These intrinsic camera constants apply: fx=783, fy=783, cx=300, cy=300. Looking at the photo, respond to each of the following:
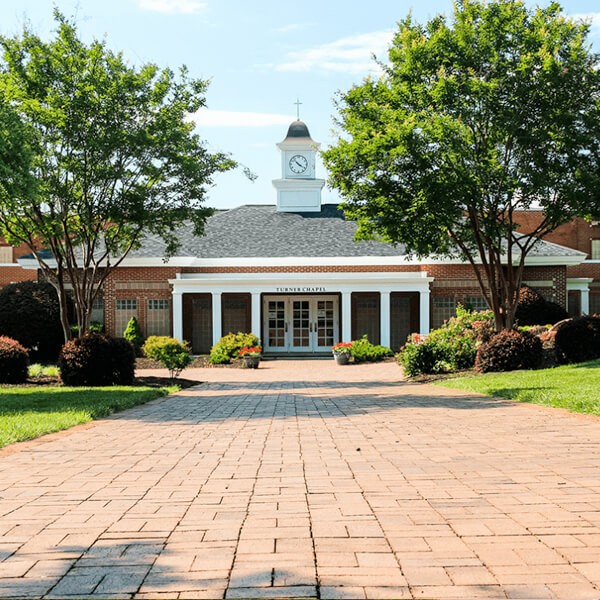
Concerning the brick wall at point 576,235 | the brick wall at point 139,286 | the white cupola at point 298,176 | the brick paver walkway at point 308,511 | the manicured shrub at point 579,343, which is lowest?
the brick paver walkway at point 308,511

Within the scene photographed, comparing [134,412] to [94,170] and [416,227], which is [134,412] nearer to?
[94,170]

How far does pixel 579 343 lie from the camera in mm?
21297

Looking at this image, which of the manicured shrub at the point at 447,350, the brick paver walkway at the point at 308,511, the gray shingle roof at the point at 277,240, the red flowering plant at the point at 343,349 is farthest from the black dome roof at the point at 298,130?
the brick paver walkway at the point at 308,511

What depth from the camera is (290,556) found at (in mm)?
4344

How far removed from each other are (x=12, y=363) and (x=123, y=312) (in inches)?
571

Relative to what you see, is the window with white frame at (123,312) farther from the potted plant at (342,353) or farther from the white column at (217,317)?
the potted plant at (342,353)

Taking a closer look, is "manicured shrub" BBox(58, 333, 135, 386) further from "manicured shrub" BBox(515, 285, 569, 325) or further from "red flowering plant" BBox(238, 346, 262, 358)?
"manicured shrub" BBox(515, 285, 569, 325)

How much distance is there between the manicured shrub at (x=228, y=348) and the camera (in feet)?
102

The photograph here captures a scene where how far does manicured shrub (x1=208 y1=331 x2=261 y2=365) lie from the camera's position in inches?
1230

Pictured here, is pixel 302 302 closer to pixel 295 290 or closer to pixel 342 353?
pixel 295 290

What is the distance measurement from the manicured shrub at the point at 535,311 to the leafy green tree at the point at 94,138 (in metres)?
15.8

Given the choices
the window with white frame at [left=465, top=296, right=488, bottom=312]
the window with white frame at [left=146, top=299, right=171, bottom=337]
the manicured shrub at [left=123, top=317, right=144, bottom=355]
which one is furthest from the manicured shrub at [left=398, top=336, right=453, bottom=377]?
the window with white frame at [left=146, top=299, right=171, bottom=337]

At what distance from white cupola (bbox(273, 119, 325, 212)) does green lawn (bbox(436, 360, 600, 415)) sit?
910 inches

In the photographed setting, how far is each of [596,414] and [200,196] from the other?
40.9 feet
